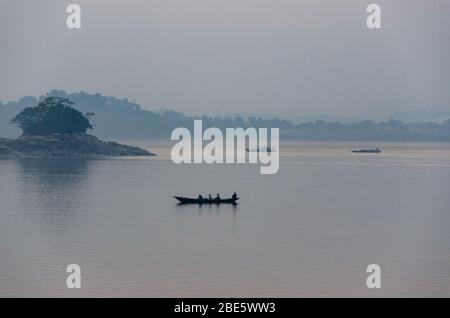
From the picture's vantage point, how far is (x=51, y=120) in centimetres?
17288

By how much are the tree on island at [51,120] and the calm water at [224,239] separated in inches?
2850

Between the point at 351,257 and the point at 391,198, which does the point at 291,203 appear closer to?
the point at 391,198

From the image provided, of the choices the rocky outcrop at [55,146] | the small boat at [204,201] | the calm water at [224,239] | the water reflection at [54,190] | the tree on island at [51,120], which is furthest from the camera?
the tree on island at [51,120]

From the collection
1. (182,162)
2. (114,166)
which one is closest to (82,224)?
(114,166)

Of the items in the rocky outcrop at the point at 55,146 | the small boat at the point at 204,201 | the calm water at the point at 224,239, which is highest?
the rocky outcrop at the point at 55,146

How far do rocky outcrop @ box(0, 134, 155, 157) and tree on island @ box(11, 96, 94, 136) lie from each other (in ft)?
4.32

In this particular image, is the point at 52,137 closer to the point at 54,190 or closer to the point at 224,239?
the point at 54,190

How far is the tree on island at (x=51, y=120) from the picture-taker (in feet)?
564

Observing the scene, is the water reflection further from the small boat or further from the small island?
→ the small island

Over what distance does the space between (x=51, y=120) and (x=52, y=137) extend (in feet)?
11.1

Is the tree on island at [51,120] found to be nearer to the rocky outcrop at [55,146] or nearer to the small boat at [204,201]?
the rocky outcrop at [55,146]

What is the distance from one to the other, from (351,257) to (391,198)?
1555 inches

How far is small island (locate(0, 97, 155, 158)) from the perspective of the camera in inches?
6624

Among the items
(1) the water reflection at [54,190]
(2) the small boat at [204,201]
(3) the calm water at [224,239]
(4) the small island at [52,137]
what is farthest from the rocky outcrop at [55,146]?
(2) the small boat at [204,201]
